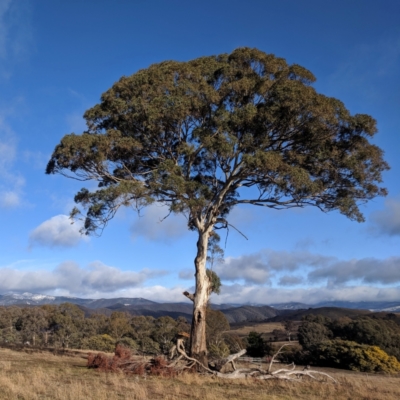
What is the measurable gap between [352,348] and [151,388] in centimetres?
1728

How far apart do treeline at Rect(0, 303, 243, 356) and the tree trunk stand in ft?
86.0

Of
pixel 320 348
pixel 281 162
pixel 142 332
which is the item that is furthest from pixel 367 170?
pixel 142 332

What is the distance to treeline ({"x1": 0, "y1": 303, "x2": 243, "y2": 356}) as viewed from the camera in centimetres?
4306

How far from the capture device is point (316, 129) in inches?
612

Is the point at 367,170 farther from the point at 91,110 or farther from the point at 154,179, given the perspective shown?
the point at 91,110

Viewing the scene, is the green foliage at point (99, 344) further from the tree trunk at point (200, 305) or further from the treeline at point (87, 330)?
the tree trunk at point (200, 305)

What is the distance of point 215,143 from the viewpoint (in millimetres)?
14969

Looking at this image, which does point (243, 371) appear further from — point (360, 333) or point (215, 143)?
point (360, 333)

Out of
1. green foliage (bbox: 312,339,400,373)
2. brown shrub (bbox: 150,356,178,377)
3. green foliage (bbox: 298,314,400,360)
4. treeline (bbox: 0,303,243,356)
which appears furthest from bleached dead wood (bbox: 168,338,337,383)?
treeline (bbox: 0,303,243,356)

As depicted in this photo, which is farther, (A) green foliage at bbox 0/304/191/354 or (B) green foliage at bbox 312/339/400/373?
(A) green foliage at bbox 0/304/191/354

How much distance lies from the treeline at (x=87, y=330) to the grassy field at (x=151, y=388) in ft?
92.6

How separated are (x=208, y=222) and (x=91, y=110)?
6.68 m

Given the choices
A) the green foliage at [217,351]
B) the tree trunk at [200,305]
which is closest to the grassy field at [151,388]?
the tree trunk at [200,305]

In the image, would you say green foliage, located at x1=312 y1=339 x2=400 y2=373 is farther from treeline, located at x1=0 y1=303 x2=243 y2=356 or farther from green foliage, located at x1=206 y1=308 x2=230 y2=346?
green foliage, located at x1=206 y1=308 x2=230 y2=346
